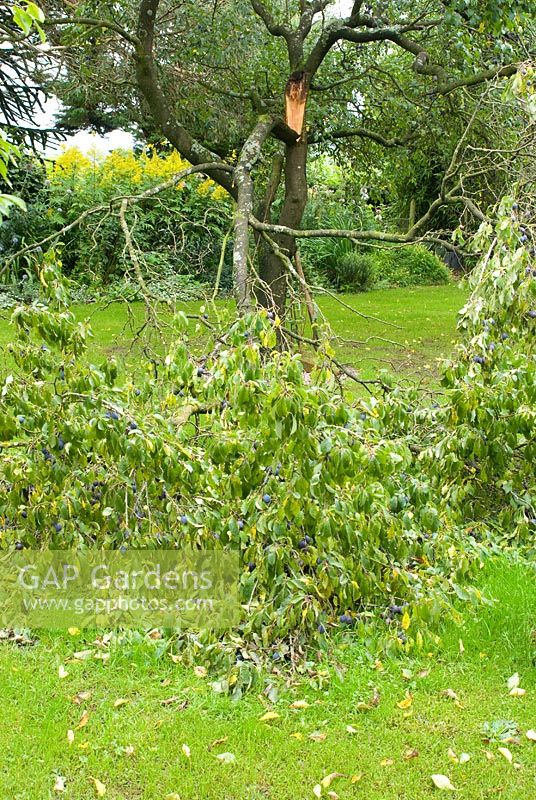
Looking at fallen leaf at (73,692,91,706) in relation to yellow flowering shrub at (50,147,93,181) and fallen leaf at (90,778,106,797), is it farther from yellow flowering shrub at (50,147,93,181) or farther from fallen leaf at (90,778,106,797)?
yellow flowering shrub at (50,147,93,181)

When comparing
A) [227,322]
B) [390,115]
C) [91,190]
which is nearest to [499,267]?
[227,322]

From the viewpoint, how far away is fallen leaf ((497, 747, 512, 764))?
286 cm

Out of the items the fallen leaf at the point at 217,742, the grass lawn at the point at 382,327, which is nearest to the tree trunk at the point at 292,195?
the grass lawn at the point at 382,327

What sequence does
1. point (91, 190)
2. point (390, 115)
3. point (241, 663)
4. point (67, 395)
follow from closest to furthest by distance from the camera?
1. point (241, 663)
2. point (67, 395)
3. point (390, 115)
4. point (91, 190)

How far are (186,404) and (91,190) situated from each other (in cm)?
974

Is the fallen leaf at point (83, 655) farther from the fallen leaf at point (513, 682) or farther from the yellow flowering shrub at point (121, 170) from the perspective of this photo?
the yellow flowering shrub at point (121, 170)

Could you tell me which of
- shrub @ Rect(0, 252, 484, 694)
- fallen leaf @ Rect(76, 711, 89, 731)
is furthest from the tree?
fallen leaf @ Rect(76, 711, 89, 731)

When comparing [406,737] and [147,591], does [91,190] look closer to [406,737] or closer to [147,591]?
[147,591]

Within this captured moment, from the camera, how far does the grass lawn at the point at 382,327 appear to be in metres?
9.05

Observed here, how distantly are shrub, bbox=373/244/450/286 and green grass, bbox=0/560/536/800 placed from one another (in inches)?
490

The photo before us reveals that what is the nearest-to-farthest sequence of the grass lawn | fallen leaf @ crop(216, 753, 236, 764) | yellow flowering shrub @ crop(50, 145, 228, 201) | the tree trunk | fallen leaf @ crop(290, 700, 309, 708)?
1. fallen leaf @ crop(216, 753, 236, 764)
2. fallen leaf @ crop(290, 700, 309, 708)
3. the tree trunk
4. the grass lawn
5. yellow flowering shrub @ crop(50, 145, 228, 201)

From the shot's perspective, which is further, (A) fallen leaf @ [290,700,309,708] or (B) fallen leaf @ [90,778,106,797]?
(A) fallen leaf @ [290,700,309,708]

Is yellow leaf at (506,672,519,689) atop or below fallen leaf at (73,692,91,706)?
below

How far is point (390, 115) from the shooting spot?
343 inches
